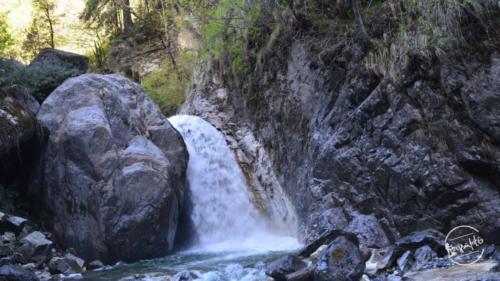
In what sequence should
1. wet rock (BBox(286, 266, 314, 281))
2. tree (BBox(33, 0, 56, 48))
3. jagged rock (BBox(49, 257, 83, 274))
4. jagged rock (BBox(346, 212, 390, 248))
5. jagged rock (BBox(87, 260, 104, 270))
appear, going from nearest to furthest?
wet rock (BBox(286, 266, 314, 281))
jagged rock (BBox(346, 212, 390, 248))
jagged rock (BBox(49, 257, 83, 274))
jagged rock (BBox(87, 260, 104, 270))
tree (BBox(33, 0, 56, 48))

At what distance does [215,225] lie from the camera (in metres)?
11.1

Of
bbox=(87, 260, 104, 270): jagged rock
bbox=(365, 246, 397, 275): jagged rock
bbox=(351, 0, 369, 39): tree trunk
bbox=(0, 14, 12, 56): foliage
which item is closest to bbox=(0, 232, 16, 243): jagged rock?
bbox=(87, 260, 104, 270): jagged rock

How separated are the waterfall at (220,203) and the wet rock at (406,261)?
12.7ft

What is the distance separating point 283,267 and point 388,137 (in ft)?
9.37

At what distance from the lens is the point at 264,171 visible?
11.5 metres

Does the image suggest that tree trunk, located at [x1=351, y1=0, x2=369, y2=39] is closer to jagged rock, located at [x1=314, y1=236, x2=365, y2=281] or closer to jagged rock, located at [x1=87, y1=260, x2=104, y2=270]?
jagged rock, located at [x1=314, y1=236, x2=365, y2=281]

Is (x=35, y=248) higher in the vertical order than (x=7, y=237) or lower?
lower

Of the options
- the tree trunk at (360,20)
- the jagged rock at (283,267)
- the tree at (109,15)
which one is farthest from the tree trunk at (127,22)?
the jagged rock at (283,267)

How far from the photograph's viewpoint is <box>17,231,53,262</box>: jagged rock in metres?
8.10

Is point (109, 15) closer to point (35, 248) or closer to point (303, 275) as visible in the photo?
point (35, 248)

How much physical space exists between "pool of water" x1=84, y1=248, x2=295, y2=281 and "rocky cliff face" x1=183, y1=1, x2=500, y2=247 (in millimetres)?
1301

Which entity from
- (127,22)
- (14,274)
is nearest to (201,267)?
(14,274)

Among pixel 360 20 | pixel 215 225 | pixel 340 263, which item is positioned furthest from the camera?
pixel 215 225

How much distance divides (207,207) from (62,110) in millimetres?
3823
